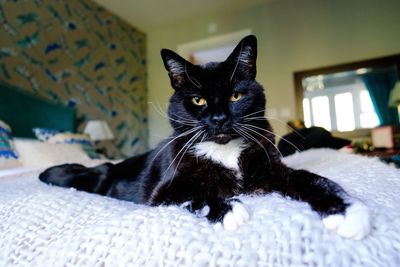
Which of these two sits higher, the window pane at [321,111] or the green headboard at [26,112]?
the green headboard at [26,112]

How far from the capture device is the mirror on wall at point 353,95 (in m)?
2.93

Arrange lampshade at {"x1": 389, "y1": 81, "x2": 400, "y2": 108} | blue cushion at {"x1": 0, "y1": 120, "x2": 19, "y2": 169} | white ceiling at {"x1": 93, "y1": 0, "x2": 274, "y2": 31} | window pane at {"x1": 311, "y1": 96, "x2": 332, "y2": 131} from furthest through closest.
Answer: white ceiling at {"x1": 93, "y1": 0, "x2": 274, "y2": 31} < window pane at {"x1": 311, "y1": 96, "x2": 332, "y2": 131} < lampshade at {"x1": 389, "y1": 81, "x2": 400, "y2": 108} < blue cushion at {"x1": 0, "y1": 120, "x2": 19, "y2": 169}

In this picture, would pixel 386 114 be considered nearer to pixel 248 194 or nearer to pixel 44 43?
pixel 248 194

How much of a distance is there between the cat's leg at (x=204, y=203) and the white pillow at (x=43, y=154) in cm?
134

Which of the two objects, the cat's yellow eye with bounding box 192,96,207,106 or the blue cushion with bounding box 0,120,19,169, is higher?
the cat's yellow eye with bounding box 192,96,207,106

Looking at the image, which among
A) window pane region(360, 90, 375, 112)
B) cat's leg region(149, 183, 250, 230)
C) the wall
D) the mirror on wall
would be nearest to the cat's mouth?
cat's leg region(149, 183, 250, 230)

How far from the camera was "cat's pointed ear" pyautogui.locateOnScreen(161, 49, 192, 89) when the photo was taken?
2.24ft

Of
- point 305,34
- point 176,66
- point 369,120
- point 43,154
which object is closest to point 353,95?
point 369,120

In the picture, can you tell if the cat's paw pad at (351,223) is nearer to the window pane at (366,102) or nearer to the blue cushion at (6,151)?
the blue cushion at (6,151)

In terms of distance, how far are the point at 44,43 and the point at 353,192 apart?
3017 mm

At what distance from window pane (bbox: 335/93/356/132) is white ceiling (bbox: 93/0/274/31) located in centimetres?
164

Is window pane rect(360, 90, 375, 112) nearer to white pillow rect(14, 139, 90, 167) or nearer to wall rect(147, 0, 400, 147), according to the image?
wall rect(147, 0, 400, 147)

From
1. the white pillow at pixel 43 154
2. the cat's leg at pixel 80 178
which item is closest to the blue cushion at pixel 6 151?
the white pillow at pixel 43 154

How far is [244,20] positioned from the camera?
11.8 feet
